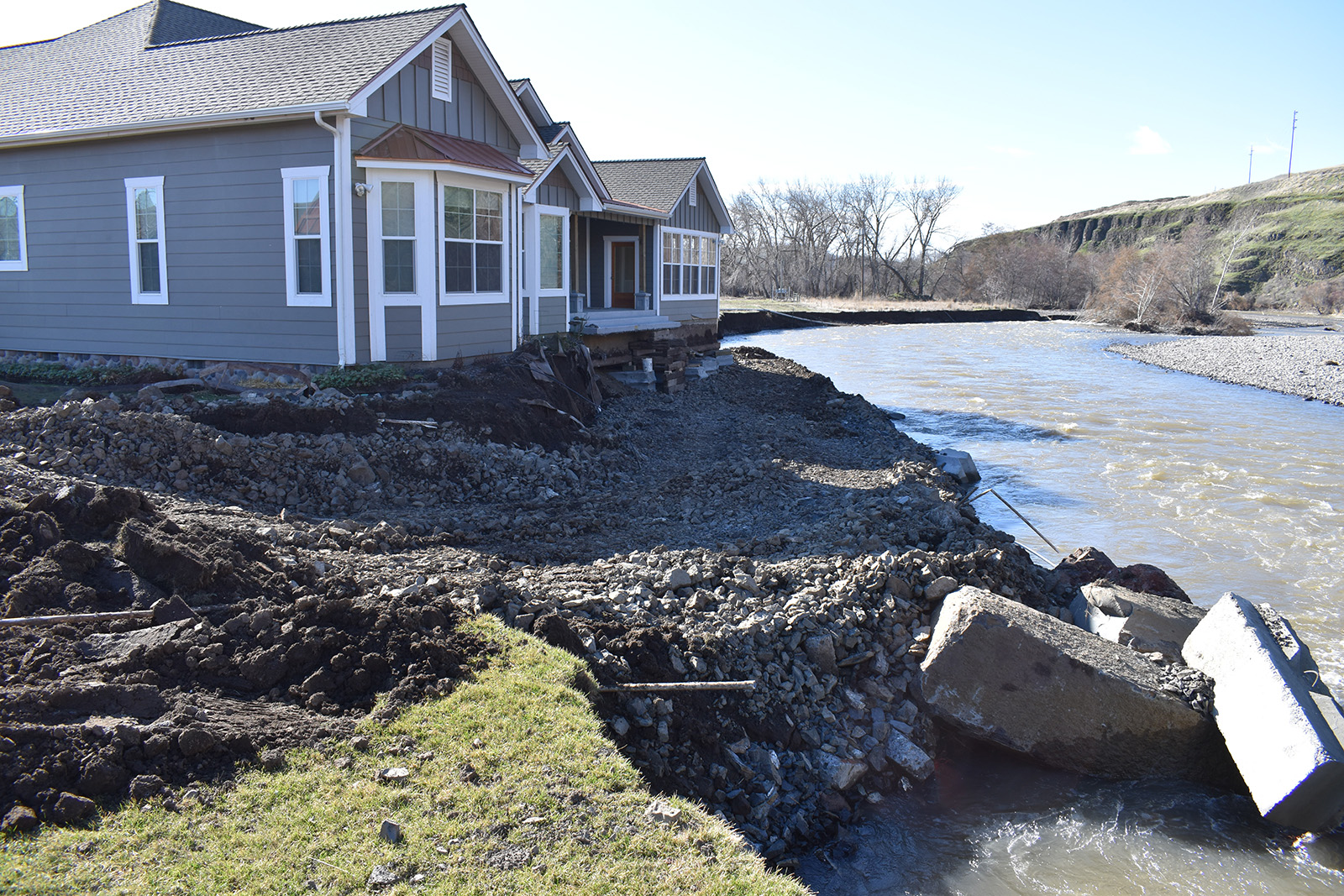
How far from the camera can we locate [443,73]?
1376 cm

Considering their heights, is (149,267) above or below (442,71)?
below

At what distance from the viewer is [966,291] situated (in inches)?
2886

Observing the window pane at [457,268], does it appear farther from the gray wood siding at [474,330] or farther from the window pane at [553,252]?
the window pane at [553,252]

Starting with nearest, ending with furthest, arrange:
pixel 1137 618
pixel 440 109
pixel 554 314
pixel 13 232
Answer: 1. pixel 1137 618
2. pixel 440 109
3. pixel 13 232
4. pixel 554 314

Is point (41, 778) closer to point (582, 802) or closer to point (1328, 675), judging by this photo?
point (582, 802)

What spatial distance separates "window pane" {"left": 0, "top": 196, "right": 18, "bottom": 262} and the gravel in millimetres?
29963

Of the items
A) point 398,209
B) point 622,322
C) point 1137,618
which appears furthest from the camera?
point 622,322

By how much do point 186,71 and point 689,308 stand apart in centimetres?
1460

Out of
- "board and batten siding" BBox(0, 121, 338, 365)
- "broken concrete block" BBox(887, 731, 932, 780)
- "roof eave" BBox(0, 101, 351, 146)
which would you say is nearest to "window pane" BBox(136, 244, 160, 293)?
"board and batten siding" BBox(0, 121, 338, 365)

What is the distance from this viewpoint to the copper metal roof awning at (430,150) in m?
12.1

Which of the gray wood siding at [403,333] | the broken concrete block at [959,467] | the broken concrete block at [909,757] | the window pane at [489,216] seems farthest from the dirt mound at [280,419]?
the broken concrete block at [959,467]

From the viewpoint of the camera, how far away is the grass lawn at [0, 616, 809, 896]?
3223mm

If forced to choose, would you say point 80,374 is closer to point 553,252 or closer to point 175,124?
point 175,124

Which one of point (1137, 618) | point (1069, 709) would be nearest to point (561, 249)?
point (1137, 618)
